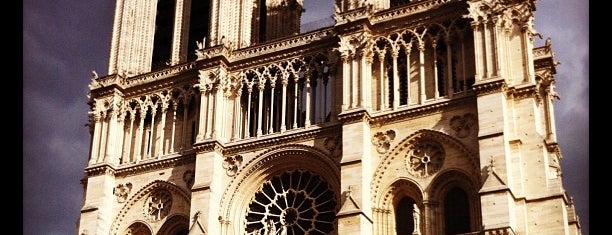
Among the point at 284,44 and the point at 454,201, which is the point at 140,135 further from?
the point at 454,201

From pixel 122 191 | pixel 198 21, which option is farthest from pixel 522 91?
pixel 198 21

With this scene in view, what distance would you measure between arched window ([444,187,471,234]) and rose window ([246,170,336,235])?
13.8ft

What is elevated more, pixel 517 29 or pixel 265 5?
pixel 265 5

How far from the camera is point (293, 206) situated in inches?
1076

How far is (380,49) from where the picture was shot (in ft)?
91.2

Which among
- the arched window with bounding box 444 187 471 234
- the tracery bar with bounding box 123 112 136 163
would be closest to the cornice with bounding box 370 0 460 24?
the arched window with bounding box 444 187 471 234

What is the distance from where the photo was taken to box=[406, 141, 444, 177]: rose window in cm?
2494

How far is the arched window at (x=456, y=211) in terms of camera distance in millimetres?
23906

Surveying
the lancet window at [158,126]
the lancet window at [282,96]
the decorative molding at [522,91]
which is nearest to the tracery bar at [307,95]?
the lancet window at [282,96]

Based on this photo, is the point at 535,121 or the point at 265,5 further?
the point at 265,5

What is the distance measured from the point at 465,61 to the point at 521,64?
6.54 feet
